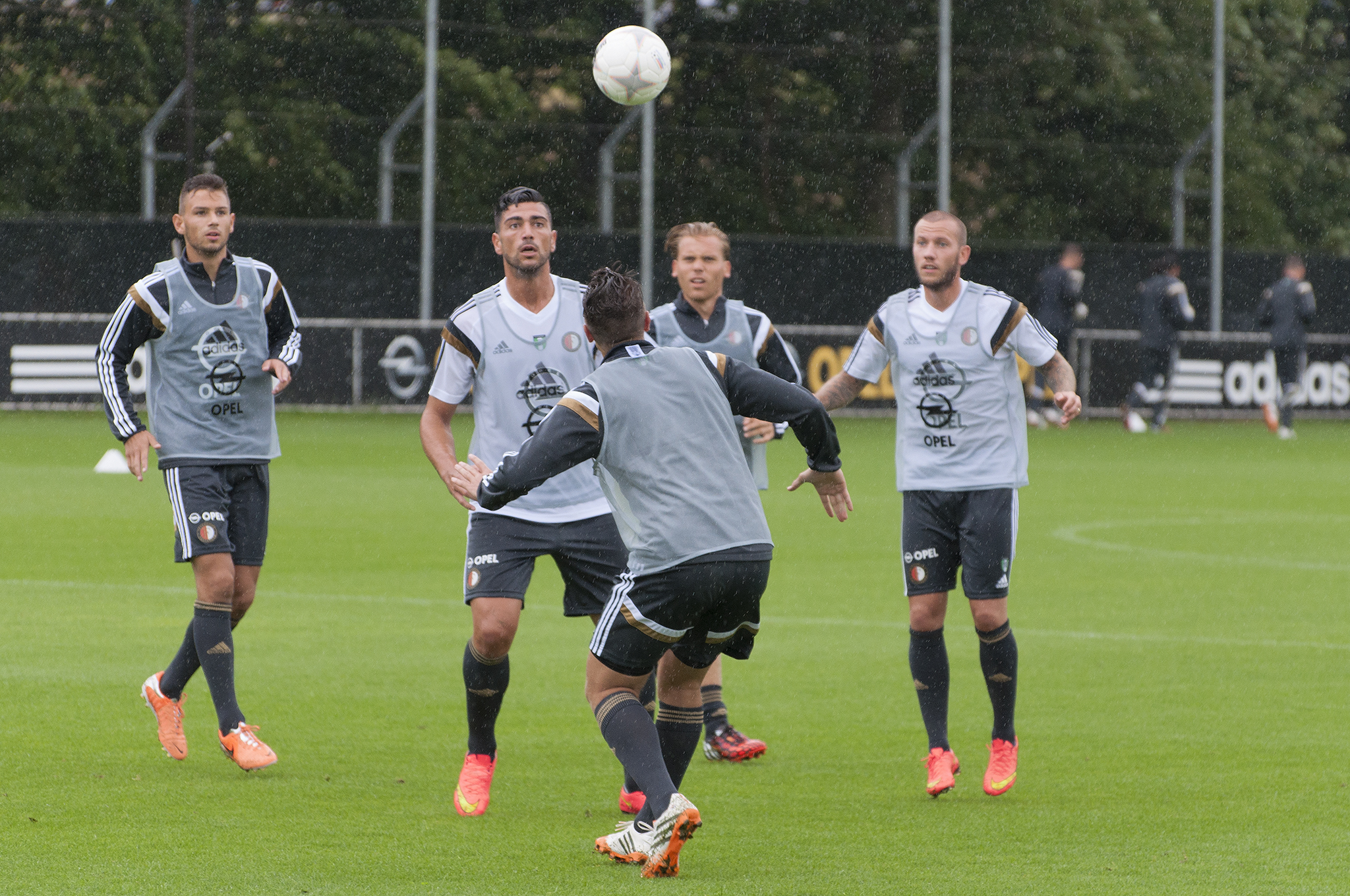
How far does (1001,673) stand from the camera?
7.24 meters

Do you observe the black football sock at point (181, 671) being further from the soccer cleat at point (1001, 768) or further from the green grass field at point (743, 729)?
the soccer cleat at point (1001, 768)

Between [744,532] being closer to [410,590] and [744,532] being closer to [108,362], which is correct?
[108,362]

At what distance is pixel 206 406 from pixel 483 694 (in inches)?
69.2

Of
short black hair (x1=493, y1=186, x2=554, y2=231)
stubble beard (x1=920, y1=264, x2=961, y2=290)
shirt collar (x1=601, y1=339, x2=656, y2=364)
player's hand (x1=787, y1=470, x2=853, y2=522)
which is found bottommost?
player's hand (x1=787, y1=470, x2=853, y2=522)

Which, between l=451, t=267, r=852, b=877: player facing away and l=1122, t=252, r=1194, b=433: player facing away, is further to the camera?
l=1122, t=252, r=1194, b=433: player facing away

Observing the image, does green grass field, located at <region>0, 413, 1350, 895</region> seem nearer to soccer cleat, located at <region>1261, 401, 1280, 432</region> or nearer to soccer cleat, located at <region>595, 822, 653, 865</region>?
soccer cleat, located at <region>595, 822, 653, 865</region>

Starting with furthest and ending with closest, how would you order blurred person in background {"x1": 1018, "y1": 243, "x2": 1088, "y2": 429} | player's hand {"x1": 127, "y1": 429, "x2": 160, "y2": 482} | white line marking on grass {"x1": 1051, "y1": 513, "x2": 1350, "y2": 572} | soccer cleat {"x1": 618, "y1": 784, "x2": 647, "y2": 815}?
blurred person in background {"x1": 1018, "y1": 243, "x2": 1088, "y2": 429}, white line marking on grass {"x1": 1051, "y1": 513, "x2": 1350, "y2": 572}, player's hand {"x1": 127, "y1": 429, "x2": 160, "y2": 482}, soccer cleat {"x1": 618, "y1": 784, "x2": 647, "y2": 815}

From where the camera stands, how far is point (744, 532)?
229 inches

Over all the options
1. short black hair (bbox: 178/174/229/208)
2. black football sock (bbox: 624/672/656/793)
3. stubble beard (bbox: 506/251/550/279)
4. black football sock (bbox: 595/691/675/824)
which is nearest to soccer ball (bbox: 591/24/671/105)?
short black hair (bbox: 178/174/229/208)

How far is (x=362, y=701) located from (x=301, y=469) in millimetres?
11428

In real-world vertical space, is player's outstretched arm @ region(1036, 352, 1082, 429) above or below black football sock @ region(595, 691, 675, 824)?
above

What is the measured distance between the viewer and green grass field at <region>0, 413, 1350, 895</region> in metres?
5.96

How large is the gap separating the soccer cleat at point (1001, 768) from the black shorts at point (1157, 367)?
22261 mm

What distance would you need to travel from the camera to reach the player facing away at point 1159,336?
91.9 ft
